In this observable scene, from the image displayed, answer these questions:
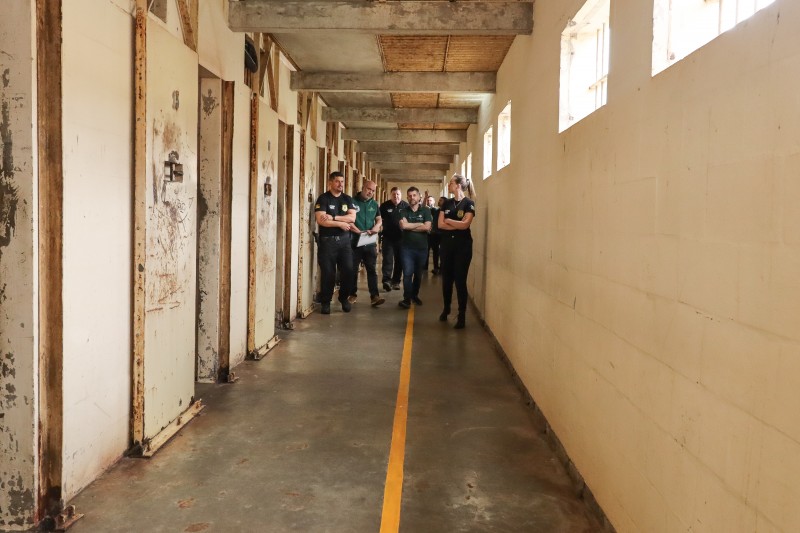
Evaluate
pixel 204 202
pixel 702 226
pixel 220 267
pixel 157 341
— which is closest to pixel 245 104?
pixel 204 202

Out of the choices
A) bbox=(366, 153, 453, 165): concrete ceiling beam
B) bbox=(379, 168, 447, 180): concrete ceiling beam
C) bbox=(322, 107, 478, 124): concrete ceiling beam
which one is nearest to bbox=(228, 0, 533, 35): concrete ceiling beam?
bbox=(322, 107, 478, 124): concrete ceiling beam

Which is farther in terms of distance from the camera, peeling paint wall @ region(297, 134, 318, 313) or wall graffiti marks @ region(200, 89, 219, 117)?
peeling paint wall @ region(297, 134, 318, 313)

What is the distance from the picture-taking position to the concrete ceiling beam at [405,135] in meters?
14.3

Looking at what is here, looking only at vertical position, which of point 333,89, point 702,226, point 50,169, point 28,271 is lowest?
point 28,271

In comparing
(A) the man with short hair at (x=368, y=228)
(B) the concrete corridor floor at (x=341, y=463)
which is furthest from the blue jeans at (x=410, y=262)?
(B) the concrete corridor floor at (x=341, y=463)

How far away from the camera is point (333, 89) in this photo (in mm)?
8789

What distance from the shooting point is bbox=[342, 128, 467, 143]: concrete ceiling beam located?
47.0ft

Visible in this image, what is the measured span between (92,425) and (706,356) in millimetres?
2972

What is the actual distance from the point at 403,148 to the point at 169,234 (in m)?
14.4

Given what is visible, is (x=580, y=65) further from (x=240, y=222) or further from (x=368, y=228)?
(x=368, y=228)

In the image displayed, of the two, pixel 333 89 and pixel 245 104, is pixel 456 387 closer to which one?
pixel 245 104

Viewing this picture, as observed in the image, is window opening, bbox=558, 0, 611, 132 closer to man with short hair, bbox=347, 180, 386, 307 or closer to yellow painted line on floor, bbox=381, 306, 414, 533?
yellow painted line on floor, bbox=381, 306, 414, 533

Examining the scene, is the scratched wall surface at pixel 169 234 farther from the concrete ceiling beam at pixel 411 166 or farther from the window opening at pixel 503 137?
the concrete ceiling beam at pixel 411 166

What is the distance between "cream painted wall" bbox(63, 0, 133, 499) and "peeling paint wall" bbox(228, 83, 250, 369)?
212cm
